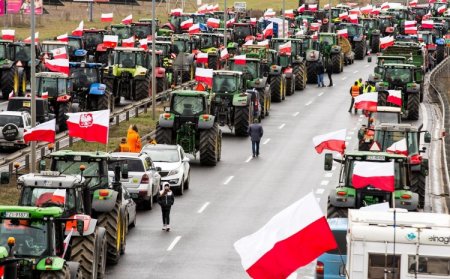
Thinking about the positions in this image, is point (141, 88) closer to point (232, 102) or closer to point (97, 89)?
point (97, 89)

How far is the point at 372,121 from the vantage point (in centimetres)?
5178

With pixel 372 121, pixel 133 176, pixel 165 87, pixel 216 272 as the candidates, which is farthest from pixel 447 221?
pixel 165 87

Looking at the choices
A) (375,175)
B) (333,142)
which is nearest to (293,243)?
(375,175)

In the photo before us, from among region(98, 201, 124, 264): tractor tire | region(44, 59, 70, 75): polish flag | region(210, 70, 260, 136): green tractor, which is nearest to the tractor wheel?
region(210, 70, 260, 136): green tractor

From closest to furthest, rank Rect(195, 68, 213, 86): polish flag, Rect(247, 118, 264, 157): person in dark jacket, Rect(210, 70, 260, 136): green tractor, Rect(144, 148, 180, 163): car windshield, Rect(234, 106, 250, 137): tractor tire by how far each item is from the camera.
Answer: Rect(144, 148, 180, 163): car windshield → Rect(247, 118, 264, 157): person in dark jacket → Rect(210, 70, 260, 136): green tractor → Rect(234, 106, 250, 137): tractor tire → Rect(195, 68, 213, 86): polish flag

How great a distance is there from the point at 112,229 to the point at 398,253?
36.6 ft

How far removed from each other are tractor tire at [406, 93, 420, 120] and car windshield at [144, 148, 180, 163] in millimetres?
21813

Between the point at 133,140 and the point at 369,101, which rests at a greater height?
the point at 369,101

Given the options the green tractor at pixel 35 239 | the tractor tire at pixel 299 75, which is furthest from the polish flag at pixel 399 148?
the tractor tire at pixel 299 75

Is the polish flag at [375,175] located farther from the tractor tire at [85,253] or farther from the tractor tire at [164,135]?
the tractor tire at [164,135]

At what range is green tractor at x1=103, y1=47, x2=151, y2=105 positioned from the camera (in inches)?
2640

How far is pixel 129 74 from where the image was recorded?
6719 cm

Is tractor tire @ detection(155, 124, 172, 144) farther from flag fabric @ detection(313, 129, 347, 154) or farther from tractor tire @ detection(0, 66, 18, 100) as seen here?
tractor tire @ detection(0, 66, 18, 100)

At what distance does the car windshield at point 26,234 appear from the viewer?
85.4 ft
